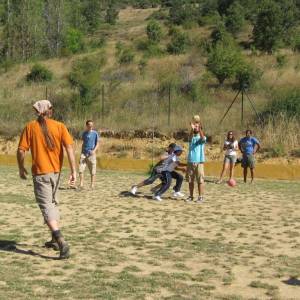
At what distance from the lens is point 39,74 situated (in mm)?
43469

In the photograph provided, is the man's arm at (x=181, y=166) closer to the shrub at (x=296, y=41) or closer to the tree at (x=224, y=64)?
the tree at (x=224, y=64)

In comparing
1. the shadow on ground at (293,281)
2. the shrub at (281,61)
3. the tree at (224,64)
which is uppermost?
the shrub at (281,61)

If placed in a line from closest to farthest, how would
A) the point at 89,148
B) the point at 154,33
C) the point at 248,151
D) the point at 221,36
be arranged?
the point at 89,148, the point at 248,151, the point at 221,36, the point at 154,33

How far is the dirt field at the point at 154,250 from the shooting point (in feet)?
19.6

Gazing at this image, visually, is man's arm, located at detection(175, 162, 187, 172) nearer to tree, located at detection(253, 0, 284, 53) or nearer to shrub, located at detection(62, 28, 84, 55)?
tree, located at detection(253, 0, 284, 53)

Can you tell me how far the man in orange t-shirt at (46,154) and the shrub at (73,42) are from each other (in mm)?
44974

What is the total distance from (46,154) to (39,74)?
37190 mm

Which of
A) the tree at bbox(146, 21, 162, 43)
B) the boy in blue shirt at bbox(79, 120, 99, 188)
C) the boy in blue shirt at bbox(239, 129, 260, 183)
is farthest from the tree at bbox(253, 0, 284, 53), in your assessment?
the boy in blue shirt at bbox(79, 120, 99, 188)

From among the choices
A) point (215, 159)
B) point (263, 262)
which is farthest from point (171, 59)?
point (263, 262)

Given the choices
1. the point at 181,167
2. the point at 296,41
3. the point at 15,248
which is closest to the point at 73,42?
the point at 296,41

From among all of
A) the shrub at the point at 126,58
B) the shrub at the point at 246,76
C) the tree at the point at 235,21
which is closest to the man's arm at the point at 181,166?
the shrub at the point at 246,76

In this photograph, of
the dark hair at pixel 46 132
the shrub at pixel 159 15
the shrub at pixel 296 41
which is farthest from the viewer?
the shrub at pixel 159 15

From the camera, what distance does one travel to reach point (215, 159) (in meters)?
25.7

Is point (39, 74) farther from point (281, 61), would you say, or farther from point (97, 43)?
point (281, 61)
